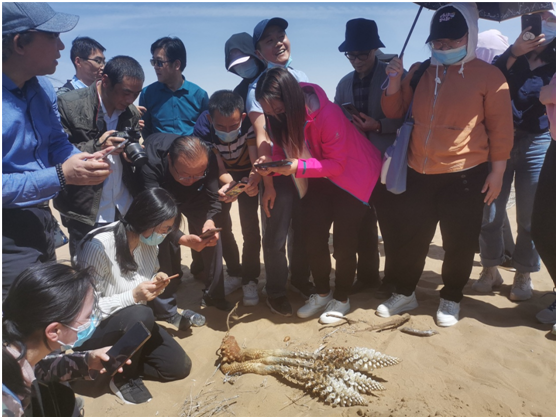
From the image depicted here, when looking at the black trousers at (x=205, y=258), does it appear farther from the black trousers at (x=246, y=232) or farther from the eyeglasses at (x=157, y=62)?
the eyeglasses at (x=157, y=62)

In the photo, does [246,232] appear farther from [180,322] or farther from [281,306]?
[180,322]

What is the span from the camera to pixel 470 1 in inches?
107

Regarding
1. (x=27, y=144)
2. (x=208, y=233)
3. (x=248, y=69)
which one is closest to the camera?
(x=27, y=144)

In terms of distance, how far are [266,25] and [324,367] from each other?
7.85 ft

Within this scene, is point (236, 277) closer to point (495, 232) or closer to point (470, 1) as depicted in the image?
point (495, 232)

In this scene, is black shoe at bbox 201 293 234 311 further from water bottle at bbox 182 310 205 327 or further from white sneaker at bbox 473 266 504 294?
white sneaker at bbox 473 266 504 294

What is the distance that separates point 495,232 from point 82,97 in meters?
3.23

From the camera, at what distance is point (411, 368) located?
8.57 feet

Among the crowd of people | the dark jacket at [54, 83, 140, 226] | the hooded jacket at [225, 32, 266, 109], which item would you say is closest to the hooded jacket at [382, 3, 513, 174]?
the crowd of people

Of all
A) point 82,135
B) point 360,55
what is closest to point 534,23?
point 360,55

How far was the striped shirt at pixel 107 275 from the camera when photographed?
96.8 inches

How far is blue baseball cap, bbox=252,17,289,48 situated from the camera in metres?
3.19

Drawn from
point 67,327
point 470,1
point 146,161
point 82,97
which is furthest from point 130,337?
point 470,1

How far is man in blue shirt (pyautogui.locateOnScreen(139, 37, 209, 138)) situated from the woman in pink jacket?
1193 millimetres
